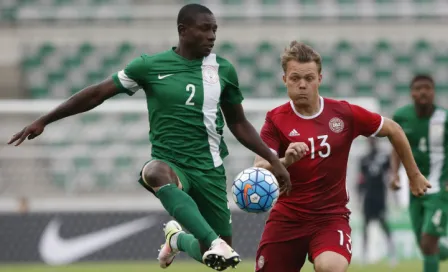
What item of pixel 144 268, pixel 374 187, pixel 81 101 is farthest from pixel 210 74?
pixel 374 187

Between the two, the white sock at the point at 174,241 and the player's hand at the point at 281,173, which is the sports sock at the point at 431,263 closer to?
the white sock at the point at 174,241

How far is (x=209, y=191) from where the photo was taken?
274 inches

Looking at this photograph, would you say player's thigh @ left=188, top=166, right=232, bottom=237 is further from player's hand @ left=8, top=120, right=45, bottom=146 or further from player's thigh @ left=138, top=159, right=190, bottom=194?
player's hand @ left=8, top=120, right=45, bottom=146

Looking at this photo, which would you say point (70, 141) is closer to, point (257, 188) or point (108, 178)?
point (108, 178)

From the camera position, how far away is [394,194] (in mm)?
17547

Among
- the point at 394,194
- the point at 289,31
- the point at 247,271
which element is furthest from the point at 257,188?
the point at 289,31

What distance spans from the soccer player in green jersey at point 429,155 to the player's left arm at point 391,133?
317 centimetres

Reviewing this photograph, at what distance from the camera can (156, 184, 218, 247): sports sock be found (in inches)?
247

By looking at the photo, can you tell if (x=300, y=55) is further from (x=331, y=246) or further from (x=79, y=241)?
(x=79, y=241)

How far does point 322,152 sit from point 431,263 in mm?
3546

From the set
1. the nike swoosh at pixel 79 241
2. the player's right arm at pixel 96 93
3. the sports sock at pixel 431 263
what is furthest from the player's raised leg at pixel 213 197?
the nike swoosh at pixel 79 241

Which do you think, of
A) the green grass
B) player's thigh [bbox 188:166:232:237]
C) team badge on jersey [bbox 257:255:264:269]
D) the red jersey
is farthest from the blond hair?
the green grass

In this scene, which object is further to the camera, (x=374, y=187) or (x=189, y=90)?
(x=374, y=187)

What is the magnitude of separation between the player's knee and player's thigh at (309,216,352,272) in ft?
11.0
